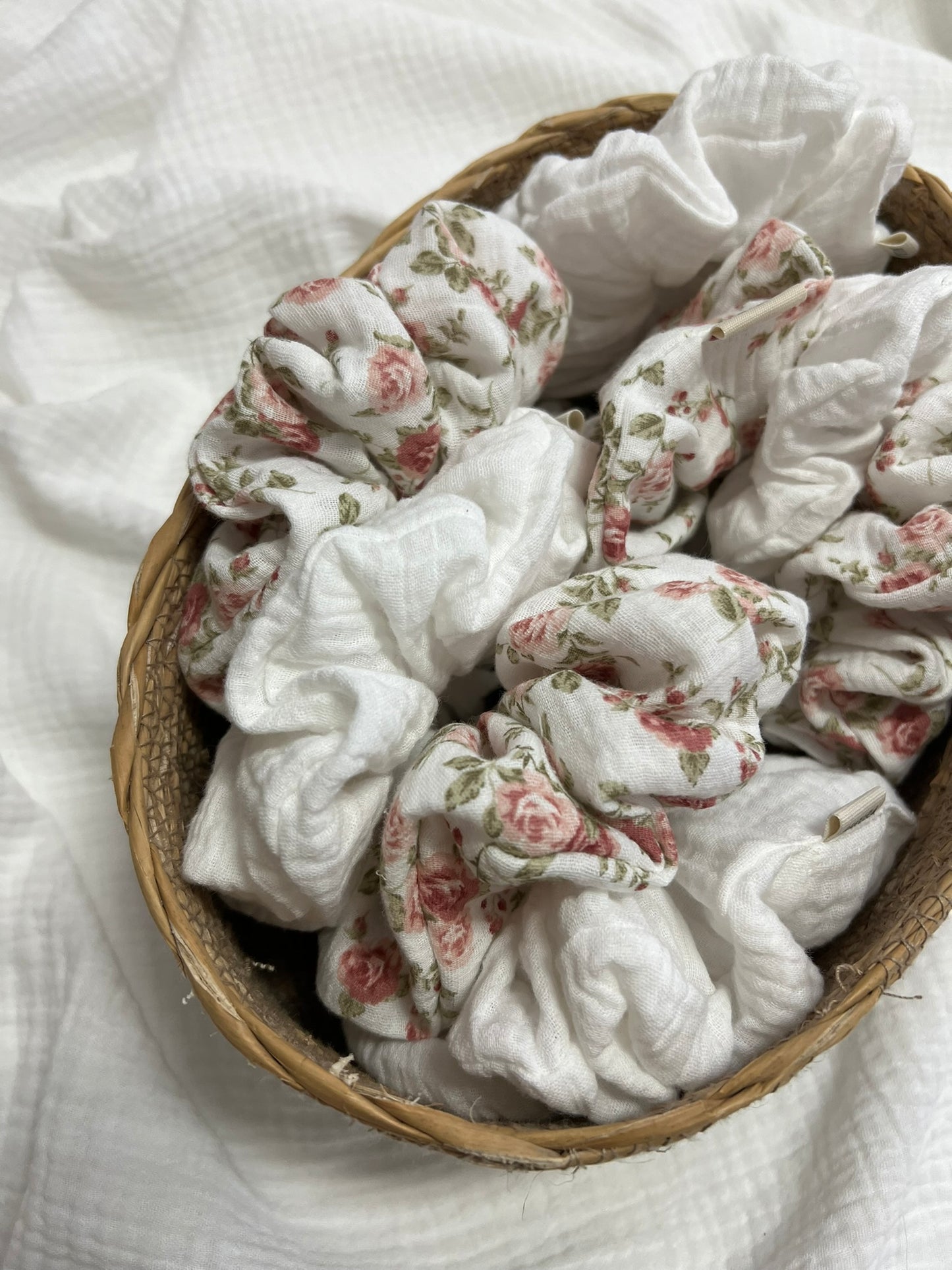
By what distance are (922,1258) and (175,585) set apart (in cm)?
63

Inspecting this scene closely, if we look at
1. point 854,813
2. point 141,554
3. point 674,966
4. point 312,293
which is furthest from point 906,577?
point 141,554

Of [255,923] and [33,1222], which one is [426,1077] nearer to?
[255,923]

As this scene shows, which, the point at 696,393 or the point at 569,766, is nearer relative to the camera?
the point at 569,766

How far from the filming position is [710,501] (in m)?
0.66

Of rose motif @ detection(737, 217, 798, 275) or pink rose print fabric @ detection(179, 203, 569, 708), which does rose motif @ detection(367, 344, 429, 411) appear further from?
rose motif @ detection(737, 217, 798, 275)

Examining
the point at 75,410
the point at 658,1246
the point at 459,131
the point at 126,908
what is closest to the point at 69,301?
the point at 75,410

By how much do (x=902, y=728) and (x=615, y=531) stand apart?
0.22 metres

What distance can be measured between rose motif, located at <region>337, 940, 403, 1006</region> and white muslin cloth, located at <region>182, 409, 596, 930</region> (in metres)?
0.03

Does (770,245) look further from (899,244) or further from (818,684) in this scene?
(818,684)

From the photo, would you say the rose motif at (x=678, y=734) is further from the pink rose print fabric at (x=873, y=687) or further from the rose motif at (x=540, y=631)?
the pink rose print fabric at (x=873, y=687)

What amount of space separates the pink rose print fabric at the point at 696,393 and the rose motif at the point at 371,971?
0.26 meters

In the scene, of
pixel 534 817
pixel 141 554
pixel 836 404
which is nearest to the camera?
pixel 534 817

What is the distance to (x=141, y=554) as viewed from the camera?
2.59 ft

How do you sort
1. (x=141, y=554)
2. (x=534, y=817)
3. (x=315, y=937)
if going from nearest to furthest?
(x=534, y=817) → (x=315, y=937) → (x=141, y=554)
